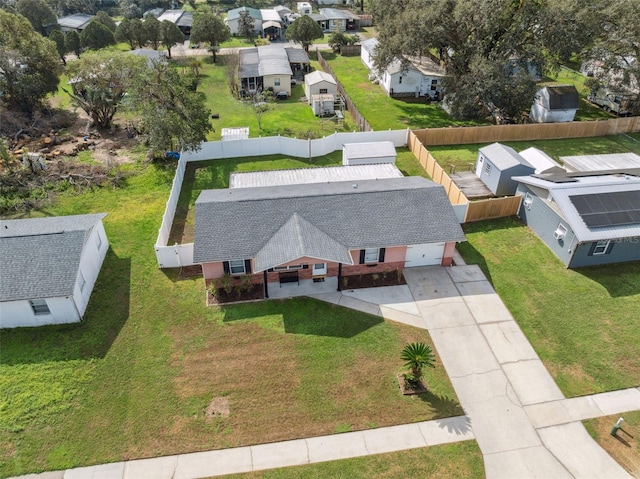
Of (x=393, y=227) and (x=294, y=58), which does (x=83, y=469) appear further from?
(x=294, y=58)

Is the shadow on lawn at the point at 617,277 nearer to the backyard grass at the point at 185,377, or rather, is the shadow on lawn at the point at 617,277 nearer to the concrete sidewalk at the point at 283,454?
the backyard grass at the point at 185,377

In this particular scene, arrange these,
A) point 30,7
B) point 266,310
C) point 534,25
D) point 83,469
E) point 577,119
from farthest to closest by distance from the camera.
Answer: point 30,7, point 577,119, point 534,25, point 266,310, point 83,469

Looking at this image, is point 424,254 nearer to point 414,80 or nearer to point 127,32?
point 414,80

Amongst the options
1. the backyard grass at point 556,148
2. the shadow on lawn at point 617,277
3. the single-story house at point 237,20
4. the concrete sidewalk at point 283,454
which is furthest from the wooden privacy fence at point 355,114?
the concrete sidewalk at point 283,454

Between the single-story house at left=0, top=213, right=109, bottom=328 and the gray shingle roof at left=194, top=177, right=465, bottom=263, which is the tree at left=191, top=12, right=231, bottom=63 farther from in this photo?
the single-story house at left=0, top=213, right=109, bottom=328

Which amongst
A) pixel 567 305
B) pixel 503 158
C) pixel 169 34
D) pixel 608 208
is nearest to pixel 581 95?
pixel 503 158

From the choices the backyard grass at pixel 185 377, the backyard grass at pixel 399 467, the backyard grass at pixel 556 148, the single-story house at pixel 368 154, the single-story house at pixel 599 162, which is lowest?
the backyard grass at pixel 399 467

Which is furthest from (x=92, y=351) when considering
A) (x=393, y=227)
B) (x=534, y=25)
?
(x=534, y=25)

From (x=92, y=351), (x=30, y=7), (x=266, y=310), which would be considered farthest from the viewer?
(x=30, y=7)
